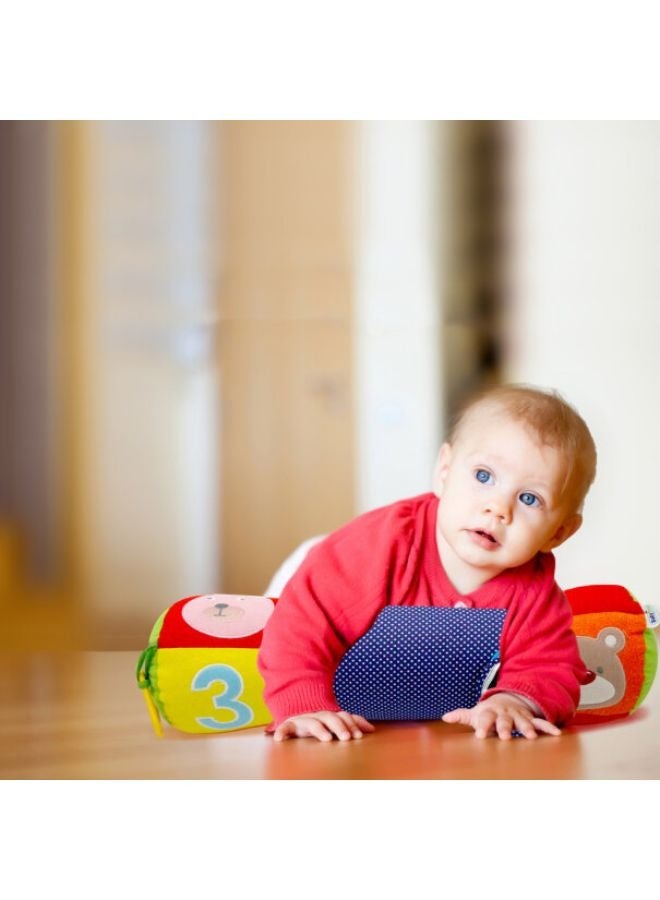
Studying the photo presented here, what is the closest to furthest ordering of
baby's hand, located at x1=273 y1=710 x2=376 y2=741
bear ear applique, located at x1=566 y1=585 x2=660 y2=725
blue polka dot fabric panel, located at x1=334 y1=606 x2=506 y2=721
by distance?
baby's hand, located at x1=273 y1=710 x2=376 y2=741, blue polka dot fabric panel, located at x1=334 y1=606 x2=506 y2=721, bear ear applique, located at x1=566 y1=585 x2=660 y2=725

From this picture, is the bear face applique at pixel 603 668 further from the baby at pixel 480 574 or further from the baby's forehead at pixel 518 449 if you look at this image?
the baby's forehead at pixel 518 449

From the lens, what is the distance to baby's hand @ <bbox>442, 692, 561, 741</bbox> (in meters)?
1.43

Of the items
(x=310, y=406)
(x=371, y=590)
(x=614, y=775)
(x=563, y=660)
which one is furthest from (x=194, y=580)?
(x=614, y=775)

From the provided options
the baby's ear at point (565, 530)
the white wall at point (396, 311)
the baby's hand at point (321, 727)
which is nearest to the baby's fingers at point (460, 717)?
the baby's hand at point (321, 727)

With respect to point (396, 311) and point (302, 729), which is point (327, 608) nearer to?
point (302, 729)

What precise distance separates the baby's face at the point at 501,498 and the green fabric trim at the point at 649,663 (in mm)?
301

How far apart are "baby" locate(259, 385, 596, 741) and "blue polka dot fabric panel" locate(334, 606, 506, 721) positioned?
0.05 feet

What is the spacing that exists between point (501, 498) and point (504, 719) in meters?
0.26

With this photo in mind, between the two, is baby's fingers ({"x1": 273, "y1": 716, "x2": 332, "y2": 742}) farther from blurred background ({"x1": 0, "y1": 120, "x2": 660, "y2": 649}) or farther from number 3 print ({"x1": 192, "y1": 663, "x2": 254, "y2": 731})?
blurred background ({"x1": 0, "y1": 120, "x2": 660, "y2": 649})

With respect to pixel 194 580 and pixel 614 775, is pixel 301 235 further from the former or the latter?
pixel 614 775

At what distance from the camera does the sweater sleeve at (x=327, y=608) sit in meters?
1.47

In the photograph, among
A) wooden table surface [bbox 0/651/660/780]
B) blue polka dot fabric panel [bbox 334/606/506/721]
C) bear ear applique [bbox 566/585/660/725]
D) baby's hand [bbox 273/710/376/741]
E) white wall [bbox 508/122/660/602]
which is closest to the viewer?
wooden table surface [bbox 0/651/660/780]

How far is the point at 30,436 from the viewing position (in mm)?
1906

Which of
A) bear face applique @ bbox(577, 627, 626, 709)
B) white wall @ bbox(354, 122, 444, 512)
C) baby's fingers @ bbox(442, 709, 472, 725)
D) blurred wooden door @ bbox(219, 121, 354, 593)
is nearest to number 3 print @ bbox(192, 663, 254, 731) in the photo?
baby's fingers @ bbox(442, 709, 472, 725)
